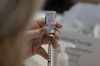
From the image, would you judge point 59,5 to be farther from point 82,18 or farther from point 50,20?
point 50,20

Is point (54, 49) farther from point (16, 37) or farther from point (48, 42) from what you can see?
point (16, 37)

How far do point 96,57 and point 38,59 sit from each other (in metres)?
0.25

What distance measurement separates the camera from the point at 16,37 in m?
0.61

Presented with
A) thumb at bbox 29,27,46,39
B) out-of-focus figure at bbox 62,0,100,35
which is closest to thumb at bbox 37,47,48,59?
thumb at bbox 29,27,46,39

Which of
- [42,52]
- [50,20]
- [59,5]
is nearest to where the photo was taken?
[50,20]

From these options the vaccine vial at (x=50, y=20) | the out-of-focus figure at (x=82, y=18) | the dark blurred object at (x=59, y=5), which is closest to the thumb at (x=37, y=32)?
the vaccine vial at (x=50, y=20)

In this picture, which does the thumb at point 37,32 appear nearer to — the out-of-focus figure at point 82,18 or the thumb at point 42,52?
the thumb at point 42,52

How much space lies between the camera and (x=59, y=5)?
2549mm

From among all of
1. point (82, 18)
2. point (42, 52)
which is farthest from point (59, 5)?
point (42, 52)

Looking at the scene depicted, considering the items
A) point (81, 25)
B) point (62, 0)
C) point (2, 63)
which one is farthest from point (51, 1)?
point (2, 63)

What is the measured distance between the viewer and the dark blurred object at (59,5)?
2.45 metres

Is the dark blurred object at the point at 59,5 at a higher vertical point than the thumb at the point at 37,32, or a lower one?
higher

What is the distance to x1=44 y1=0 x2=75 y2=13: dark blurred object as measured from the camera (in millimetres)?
2447

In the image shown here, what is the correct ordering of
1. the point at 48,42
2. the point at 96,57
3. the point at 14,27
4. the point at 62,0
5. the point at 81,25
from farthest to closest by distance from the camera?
1. the point at 62,0
2. the point at 81,25
3. the point at 96,57
4. the point at 48,42
5. the point at 14,27
